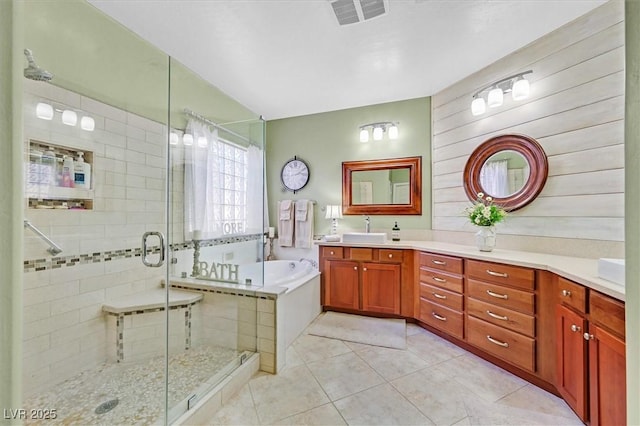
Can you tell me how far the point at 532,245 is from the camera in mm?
2248

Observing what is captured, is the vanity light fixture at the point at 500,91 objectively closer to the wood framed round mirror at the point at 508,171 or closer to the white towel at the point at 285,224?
the wood framed round mirror at the point at 508,171

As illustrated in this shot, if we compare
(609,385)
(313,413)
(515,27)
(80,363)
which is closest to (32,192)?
(80,363)

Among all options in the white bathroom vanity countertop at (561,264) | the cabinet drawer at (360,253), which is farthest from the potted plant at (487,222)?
the cabinet drawer at (360,253)

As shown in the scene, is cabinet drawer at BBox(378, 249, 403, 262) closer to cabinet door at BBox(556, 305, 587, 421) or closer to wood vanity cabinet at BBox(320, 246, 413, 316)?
wood vanity cabinet at BBox(320, 246, 413, 316)

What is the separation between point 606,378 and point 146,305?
2823 mm

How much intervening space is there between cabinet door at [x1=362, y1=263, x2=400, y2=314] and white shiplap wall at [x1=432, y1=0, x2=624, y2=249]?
1.11m

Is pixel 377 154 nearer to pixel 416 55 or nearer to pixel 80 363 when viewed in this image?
pixel 416 55

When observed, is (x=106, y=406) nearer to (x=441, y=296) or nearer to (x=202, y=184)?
(x=202, y=184)

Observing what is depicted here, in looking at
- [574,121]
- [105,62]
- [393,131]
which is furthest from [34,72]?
[574,121]

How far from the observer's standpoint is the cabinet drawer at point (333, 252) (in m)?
3.02

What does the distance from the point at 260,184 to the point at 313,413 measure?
2071 millimetres

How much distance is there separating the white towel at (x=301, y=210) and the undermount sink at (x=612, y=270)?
108 inches

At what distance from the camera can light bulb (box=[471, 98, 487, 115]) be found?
2.52m

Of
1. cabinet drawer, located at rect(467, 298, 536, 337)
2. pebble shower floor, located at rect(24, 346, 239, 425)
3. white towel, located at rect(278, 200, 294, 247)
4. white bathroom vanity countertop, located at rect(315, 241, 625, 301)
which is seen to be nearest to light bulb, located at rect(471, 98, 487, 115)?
white bathroom vanity countertop, located at rect(315, 241, 625, 301)
